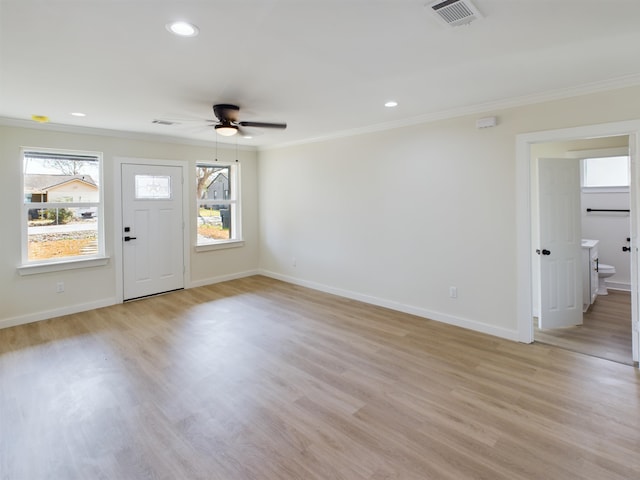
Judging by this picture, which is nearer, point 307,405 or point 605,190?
point 307,405

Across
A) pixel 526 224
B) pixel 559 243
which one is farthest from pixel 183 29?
pixel 559 243

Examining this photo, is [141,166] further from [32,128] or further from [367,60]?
[367,60]

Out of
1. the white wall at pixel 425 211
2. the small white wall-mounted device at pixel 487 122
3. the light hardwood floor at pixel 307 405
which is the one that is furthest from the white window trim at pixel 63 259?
the small white wall-mounted device at pixel 487 122

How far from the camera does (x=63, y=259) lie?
4.63m

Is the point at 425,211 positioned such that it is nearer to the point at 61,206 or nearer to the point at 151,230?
the point at 151,230

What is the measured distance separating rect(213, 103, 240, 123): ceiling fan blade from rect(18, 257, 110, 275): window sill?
292cm

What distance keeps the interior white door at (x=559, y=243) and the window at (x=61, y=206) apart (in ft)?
18.8

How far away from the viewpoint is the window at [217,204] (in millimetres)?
6098

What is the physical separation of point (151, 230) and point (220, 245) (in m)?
1.24

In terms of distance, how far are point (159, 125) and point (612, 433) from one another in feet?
17.7

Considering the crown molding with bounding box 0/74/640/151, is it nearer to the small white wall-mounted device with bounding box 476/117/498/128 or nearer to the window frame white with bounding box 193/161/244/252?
the small white wall-mounted device with bounding box 476/117/498/128

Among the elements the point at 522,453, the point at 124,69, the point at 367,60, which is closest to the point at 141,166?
the point at 124,69

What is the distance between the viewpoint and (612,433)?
217 cm

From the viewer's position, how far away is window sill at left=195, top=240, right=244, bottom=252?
5.99m
